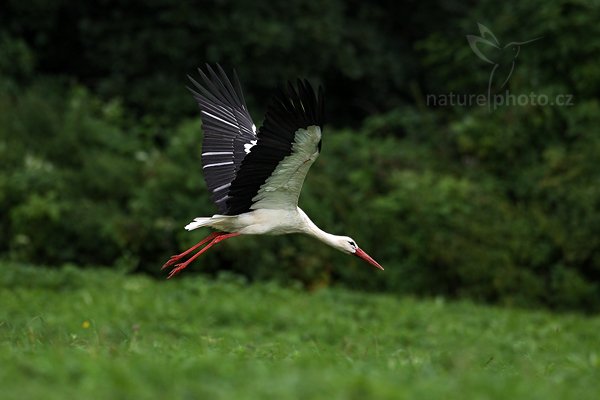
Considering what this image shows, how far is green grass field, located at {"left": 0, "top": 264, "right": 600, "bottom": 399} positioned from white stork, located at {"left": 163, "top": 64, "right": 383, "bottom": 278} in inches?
32.8

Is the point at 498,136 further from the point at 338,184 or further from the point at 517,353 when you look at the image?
the point at 517,353

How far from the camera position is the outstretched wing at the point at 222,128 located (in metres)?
7.59

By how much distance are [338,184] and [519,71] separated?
3.22 meters

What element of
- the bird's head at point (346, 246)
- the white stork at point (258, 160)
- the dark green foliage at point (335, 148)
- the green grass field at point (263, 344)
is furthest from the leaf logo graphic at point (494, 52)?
the white stork at point (258, 160)

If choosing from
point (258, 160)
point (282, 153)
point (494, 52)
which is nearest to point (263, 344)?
point (258, 160)

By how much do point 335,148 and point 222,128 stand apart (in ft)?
22.0

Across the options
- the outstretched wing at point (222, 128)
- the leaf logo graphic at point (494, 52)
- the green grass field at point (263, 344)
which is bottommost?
the green grass field at point (263, 344)

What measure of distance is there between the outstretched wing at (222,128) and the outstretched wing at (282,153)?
0.61 metres

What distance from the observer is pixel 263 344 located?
23.4ft

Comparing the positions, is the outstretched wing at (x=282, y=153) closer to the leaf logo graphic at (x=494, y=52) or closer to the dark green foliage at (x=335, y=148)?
the dark green foliage at (x=335, y=148)

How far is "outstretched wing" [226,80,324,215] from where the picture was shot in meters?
5.72

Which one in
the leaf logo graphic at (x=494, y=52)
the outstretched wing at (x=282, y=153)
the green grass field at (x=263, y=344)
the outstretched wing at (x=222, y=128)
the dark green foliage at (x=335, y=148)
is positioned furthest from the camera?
the leaf logo graphic at (x=494, y=52)

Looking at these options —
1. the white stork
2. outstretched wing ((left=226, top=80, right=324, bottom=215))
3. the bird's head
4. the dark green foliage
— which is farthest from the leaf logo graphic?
outstretched wing ((left=226, top=80, right=324, bottom=215))

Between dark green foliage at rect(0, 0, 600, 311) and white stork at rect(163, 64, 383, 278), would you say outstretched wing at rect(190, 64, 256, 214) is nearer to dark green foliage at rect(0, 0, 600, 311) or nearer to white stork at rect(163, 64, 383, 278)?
white stork at rect(163, 64, 383, 278)
